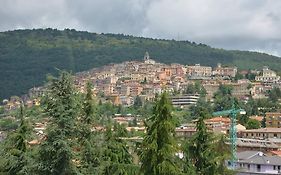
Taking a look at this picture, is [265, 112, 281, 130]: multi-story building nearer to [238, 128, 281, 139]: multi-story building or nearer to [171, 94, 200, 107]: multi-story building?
[238, 128, 281, 139]: multi-story building

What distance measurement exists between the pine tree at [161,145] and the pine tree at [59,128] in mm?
2490

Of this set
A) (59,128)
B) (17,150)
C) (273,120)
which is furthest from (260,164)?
(273,120)

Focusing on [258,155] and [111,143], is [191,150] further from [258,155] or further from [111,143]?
→ [258,155]

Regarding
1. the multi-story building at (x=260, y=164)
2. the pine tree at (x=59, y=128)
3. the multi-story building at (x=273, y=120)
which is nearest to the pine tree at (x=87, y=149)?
the pine tree at (x=59, y=128)

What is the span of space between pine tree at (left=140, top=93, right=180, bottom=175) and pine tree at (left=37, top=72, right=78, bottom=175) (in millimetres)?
2490

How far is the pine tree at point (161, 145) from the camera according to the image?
14086 mm

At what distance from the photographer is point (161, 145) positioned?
46.8 ft

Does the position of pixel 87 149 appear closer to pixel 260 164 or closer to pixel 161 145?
pixel 161 145

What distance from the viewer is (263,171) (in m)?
35.9

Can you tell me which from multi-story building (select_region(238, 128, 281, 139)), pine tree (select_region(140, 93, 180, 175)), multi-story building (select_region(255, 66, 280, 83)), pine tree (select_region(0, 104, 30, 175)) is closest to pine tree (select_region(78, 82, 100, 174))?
pine tree (select_region(140, 93, 180, 175))

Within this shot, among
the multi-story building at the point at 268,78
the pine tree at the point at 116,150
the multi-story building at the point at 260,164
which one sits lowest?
the multi-story building at the point at 260,164

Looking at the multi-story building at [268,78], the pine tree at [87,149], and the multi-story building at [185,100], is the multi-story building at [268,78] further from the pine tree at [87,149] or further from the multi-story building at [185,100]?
the pine tree at [87,149]

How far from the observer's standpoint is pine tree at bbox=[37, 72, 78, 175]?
1223 cm

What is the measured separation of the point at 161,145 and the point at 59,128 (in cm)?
315
